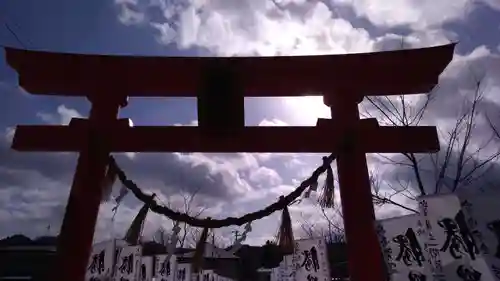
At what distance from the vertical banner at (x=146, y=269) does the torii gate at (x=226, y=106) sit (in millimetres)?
7881

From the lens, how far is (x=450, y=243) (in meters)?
3.79

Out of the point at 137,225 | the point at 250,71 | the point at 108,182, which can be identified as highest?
the point at 250,71

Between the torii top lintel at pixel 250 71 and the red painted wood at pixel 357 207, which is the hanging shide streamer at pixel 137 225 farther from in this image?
the red painted wood at pixel 357 207

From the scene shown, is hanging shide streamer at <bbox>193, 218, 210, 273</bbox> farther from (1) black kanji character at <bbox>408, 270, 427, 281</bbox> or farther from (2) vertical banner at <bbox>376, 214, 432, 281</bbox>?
(1) black kanji character at <bbox>408, 270, 427, 281</bbox>

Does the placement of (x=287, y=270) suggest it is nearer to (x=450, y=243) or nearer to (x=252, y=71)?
(x=450, y=243)

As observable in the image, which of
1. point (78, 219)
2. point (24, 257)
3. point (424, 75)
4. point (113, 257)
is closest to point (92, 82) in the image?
point (78, 219)

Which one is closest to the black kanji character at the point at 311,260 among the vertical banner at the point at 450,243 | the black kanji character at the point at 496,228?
the vertical banner at the point at 450,243

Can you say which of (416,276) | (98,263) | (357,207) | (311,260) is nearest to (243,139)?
(357,207)

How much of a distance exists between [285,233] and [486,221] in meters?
2.01

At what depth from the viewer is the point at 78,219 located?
142 inches

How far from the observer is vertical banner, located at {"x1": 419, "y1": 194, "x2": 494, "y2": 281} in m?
3.55

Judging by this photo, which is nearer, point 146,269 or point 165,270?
point 165,270

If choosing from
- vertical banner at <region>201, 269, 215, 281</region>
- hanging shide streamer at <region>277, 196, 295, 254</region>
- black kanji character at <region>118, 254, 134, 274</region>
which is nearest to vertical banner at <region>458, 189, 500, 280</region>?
hanging shide streamer at <region>277, 196, 295, 254</region>

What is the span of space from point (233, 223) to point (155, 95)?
5.82 feet
